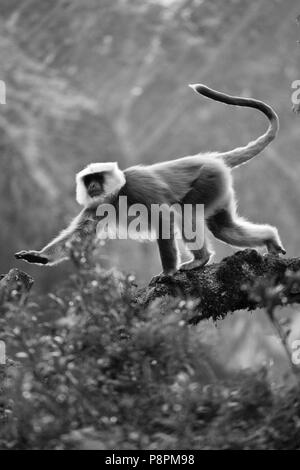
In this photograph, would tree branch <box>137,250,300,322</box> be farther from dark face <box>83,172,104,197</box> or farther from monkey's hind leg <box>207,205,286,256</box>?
dark face <box>83,172,104,197</box>

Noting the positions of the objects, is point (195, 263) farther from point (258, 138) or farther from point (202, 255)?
point (258, 138)

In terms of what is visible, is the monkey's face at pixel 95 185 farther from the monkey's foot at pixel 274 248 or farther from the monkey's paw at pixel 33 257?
the monkey's foot at pixel 274 248

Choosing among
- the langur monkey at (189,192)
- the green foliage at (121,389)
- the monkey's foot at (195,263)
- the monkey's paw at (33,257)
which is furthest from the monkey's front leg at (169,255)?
the green foliage at (121,389)

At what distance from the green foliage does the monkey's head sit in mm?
2307

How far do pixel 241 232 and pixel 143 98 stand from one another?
19.8m

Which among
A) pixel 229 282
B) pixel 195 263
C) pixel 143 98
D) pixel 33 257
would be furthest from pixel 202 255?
pixel 143 98

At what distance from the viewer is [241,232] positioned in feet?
17.3

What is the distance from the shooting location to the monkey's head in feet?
16.9

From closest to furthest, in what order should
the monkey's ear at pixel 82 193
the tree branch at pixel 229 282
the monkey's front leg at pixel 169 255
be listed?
the tree branch at pixel 229 282 → the monkey's front leg at pixel 169 255 → the monkey's ear at pixel 82 193

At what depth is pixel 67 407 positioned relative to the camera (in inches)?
102

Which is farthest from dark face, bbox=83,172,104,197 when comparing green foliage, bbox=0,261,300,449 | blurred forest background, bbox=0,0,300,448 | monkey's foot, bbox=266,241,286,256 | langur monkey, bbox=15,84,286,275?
blurred forest background, bbox=0,0,300,448

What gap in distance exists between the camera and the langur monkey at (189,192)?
5141mm

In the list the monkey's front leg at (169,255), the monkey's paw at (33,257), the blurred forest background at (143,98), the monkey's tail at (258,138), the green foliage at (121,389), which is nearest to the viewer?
the green foliage at (121,389)

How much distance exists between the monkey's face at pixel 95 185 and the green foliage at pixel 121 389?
231cm
